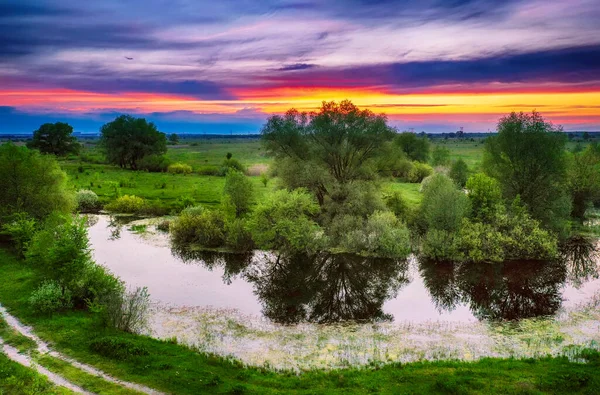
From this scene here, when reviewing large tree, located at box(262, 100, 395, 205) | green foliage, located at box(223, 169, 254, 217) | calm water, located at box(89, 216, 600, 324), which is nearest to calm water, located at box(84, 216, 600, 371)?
calm water, located at box(89, 216, 600, 324)

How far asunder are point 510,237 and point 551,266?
4.21 metres

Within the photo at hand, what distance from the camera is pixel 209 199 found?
6719 centimetres

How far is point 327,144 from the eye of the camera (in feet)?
166

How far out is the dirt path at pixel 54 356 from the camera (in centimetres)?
1961

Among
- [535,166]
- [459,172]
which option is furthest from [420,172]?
[535,166]

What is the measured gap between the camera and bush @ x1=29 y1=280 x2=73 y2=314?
1080 inches

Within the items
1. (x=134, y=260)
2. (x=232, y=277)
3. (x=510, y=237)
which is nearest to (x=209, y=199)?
(x=134, y=260)

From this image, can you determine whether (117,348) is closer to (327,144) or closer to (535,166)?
(327,144)

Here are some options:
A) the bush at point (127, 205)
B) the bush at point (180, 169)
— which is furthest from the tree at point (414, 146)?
the bush at point (127, 205)

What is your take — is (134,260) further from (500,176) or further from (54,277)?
(500,176)

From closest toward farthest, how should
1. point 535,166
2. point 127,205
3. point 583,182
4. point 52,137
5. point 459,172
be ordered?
point 535,166, point 583,182, point 127,205, point 459,172, point 52,137

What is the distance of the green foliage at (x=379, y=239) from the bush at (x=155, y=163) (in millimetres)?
72158

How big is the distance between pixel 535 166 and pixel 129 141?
8936cm

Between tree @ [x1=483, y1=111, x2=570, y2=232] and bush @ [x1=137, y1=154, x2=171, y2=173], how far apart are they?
79.3 m
